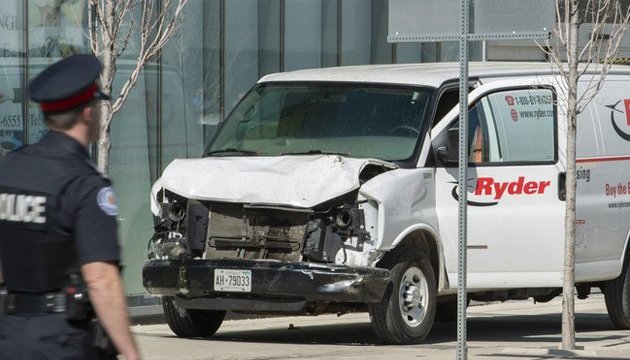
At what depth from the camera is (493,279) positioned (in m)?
13.5

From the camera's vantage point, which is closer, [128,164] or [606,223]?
[606,223]

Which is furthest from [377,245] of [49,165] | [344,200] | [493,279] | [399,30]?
[49,165]

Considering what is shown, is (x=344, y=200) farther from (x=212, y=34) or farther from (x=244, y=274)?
(x=212, y=34)

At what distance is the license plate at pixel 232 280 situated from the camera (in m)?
12.5

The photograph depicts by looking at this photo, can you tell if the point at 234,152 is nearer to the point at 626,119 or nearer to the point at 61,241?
the point at 626,119

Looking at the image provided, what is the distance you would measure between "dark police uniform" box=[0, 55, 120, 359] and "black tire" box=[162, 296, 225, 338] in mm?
8520

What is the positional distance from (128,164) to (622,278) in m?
5.08

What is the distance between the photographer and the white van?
12477 millimetres

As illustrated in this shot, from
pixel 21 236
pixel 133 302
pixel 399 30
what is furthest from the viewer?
pixel 133 302

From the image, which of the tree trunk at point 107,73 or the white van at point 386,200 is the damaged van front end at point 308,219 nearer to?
the white van at point 386,200

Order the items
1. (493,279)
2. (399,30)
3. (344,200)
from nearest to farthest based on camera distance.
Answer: (399,30) → (344,200) → (493,279)

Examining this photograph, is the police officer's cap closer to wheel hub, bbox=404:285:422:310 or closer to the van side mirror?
wheel hub, bbox=404:285:422:310

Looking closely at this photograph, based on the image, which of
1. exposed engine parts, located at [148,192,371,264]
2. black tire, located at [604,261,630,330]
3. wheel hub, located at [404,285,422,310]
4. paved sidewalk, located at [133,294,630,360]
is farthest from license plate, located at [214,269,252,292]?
black tire, located at [604,261,630,330]

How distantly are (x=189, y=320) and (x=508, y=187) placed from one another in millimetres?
2977
